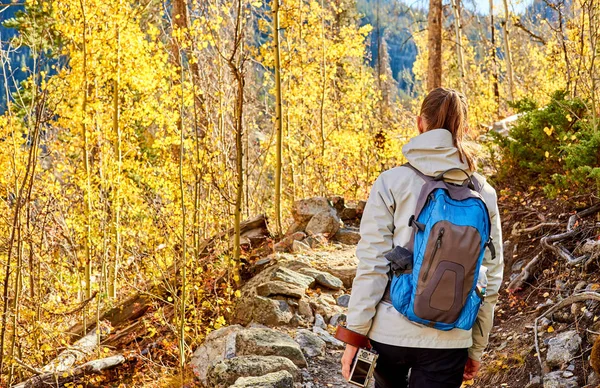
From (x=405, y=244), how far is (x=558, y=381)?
2.04m

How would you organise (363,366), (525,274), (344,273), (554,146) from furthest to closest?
1. (344,273)
2. (554,146)
3. (525,274)
4. (363,366)

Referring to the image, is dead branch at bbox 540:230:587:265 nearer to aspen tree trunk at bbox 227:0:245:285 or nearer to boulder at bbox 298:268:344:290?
boulder at bbox 298:268:344:290

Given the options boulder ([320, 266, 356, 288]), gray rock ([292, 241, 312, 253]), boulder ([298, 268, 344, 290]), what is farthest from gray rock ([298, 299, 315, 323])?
gray rock ([292, 241, 312, 253])

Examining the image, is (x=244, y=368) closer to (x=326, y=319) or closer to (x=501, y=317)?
(x=326, y=319)

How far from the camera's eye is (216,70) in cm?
1170

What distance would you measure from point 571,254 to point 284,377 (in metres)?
2.37

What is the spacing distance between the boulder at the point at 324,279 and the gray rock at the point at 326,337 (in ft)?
3.01

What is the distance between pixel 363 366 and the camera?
2.05 m

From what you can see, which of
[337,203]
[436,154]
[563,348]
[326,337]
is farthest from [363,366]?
[337,203]

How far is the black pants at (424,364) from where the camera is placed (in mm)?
2010

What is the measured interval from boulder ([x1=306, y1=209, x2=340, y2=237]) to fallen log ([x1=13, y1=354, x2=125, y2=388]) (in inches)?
118

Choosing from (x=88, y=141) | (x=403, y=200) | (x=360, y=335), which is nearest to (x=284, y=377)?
(x=360, y=335)

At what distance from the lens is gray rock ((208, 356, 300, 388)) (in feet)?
13.8

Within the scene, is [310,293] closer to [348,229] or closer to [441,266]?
[348,229]
